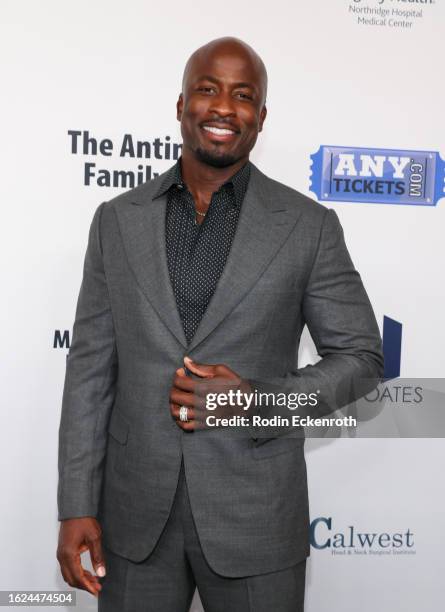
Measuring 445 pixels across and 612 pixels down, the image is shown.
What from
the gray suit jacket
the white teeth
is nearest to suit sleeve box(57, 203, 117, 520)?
the gray suit jacket

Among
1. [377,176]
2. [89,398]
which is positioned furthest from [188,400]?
[377,176]

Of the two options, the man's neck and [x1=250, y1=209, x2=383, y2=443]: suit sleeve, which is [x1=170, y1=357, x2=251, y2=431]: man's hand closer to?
[x1=250, y1=209, x2=383, y2=443]: suit sleeve

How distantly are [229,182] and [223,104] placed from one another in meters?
0.17

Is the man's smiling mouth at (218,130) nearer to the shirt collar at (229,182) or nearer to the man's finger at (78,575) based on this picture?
the shirt collar at (229,182)

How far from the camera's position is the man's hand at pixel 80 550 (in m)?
1.46

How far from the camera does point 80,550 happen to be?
1.50m

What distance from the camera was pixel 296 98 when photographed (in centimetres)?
238

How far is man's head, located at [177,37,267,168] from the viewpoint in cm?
155

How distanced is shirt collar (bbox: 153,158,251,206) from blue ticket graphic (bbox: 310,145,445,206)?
0.86 meters

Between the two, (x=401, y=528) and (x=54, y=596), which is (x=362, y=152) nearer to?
(x=401, y=528)

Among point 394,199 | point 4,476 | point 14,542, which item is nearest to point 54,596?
point 14,542

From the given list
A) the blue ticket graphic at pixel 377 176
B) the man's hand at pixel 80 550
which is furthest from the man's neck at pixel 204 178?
the blue ticket graphic at pixel 377 176

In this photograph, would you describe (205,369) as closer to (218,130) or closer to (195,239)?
(195,239)

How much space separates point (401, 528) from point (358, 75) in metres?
1.60
